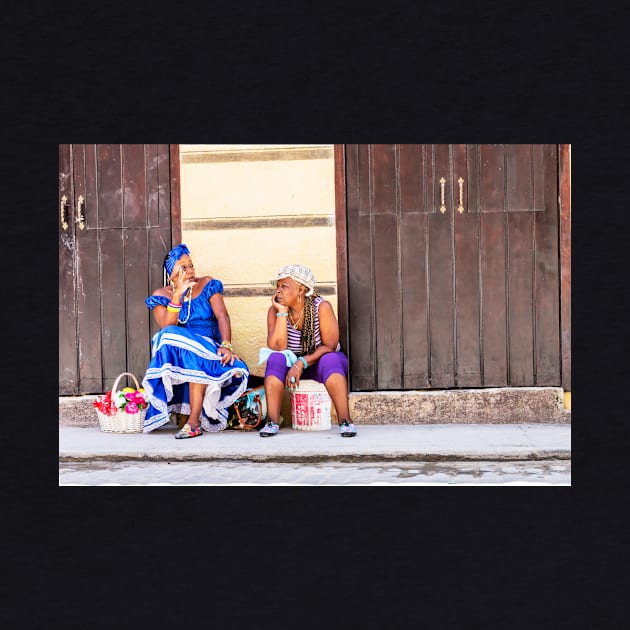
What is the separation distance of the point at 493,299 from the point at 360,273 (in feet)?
3.68

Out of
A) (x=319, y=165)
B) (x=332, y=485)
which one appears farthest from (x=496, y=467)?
(x=319, y=165)

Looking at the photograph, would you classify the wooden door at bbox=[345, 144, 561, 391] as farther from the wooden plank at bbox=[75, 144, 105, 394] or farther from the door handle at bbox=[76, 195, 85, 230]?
the door handle at bbox=[76, 195, 85, 230]

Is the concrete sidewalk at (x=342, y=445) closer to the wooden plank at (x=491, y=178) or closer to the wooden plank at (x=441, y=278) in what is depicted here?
the wooden plank at (x=441, y=278)

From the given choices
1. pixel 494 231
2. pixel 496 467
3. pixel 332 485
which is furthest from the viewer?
pixel 494 231

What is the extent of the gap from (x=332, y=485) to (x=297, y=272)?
212cm

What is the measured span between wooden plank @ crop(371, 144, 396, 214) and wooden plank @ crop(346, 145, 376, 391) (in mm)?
73

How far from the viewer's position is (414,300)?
6.80m

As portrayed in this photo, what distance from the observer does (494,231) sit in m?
6.73

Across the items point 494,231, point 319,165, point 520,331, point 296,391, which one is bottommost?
point 296,391

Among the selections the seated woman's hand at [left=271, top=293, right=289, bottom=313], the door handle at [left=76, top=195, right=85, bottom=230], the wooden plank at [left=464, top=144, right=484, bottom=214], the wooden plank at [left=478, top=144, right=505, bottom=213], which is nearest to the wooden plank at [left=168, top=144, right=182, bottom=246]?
the door handle at [left=76, top=195, right=85, bottom=230]

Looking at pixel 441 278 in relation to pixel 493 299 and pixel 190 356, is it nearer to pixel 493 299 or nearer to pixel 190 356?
pixel 493 299

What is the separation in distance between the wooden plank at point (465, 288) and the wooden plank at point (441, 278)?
50mm

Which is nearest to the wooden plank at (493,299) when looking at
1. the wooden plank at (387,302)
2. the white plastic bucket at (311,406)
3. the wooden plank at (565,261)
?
the wooden plank at (565,261)

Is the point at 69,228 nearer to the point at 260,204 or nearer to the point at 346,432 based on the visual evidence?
the point at 260,204
